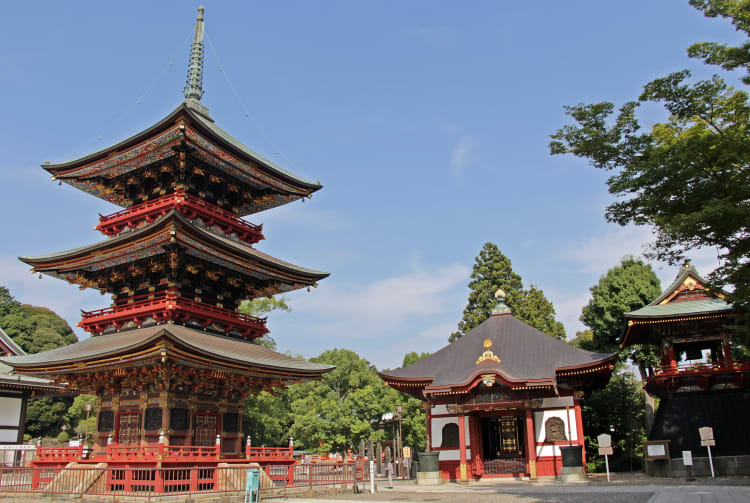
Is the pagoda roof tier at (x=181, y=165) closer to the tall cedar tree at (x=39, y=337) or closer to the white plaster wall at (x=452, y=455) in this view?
the white plaster wall at (x=452, y=455)

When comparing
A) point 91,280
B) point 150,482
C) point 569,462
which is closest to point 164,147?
point 91,280

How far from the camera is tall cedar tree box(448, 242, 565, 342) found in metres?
51.5

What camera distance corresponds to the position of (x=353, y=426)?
42312mm

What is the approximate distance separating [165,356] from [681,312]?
25.2 metres

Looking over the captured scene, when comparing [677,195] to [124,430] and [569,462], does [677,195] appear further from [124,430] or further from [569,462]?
[124,430]

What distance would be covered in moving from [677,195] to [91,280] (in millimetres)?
24688

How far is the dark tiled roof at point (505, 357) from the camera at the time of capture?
27797 millimetres

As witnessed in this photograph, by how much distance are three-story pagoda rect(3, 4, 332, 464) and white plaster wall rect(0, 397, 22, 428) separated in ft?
32.5

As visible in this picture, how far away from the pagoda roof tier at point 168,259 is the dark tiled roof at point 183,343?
278cm

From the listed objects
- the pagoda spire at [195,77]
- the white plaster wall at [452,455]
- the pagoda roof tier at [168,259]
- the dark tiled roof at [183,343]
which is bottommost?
the white plaster wall at [452,455]

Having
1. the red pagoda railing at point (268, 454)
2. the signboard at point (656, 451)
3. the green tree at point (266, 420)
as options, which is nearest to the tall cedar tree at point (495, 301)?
the green tree at point (266, 420)

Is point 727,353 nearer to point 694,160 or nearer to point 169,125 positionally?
point 694,160

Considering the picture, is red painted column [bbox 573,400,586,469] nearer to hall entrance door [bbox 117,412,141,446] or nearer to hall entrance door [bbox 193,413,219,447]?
hall entrance door [bbox 193,413,219,447]

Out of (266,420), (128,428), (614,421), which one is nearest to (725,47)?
(128,428)
